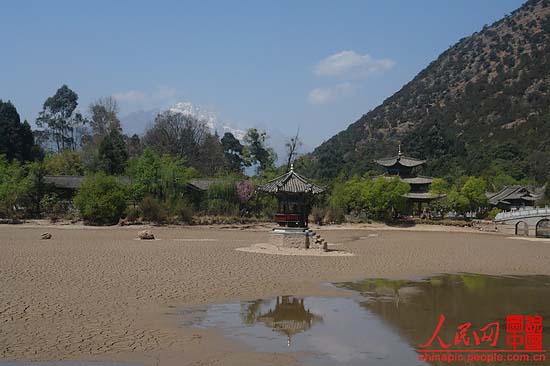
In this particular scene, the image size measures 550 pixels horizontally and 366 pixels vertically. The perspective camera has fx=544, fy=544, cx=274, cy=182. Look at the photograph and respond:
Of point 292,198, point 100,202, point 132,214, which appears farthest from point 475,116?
point 292,198

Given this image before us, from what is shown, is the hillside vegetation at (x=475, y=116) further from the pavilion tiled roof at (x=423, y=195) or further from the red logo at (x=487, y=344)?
the red logo at (x=487, y=344)

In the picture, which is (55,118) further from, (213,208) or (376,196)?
(376,196)

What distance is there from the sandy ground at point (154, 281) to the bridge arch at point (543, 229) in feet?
40.9

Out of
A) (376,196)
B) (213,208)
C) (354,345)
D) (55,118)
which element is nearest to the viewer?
(354,345)

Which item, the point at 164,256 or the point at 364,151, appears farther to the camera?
the point at 364,151

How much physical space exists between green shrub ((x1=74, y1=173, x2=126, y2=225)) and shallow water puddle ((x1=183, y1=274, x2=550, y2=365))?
98.9 ft

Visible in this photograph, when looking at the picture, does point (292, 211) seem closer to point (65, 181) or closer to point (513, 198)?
point (65, 181)

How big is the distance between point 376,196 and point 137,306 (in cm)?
4295

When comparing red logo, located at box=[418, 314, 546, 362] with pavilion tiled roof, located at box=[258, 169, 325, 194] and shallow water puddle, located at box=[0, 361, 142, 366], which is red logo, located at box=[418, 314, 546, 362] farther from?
pavilion tiled roof, located at box=[258, 169, 325, 194]

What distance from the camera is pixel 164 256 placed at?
2416cm

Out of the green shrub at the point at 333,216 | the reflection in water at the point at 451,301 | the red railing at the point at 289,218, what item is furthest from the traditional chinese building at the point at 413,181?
the reflection in water at the point at 451,301

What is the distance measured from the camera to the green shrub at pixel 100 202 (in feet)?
143

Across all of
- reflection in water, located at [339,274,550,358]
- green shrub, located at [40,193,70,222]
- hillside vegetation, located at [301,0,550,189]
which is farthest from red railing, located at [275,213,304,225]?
hillside vegetation, located at [301,0,550,189]

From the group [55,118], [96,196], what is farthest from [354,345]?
[55,118]
